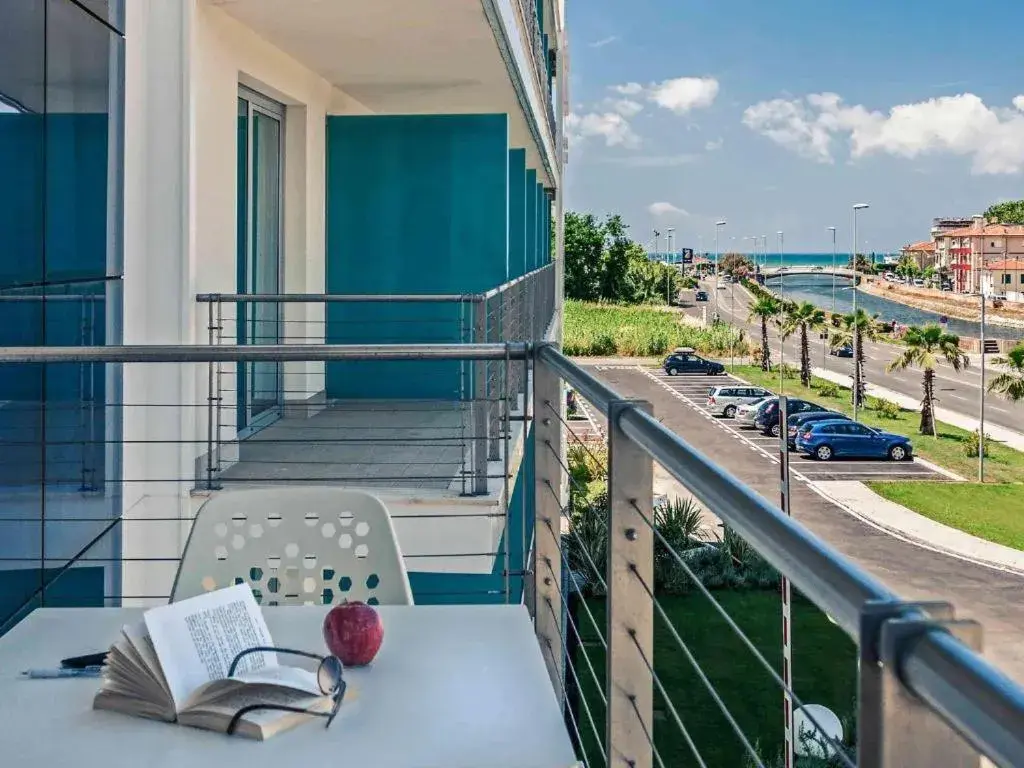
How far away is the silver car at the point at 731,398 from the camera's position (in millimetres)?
48188

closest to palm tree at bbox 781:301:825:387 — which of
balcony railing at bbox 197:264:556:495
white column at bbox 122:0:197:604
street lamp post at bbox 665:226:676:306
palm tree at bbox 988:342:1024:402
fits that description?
palm tree at bbox 988:342:1024:402

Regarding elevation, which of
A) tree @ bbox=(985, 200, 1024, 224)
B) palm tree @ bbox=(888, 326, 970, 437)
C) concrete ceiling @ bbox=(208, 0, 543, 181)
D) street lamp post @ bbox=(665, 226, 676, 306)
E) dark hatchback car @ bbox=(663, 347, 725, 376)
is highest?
tree @ bbox=(985, 200, 1024, 224)

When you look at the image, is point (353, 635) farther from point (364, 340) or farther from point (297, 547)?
point (364, 340)

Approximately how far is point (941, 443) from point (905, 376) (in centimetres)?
3011

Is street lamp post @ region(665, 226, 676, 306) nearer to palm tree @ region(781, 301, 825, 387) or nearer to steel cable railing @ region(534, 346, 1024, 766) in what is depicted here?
palm tree @ region(781, 301, 825, 387)

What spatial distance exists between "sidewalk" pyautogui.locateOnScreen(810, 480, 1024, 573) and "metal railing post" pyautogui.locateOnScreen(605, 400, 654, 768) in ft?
103

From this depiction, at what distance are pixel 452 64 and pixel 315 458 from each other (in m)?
2.72

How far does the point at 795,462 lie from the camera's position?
149 ft

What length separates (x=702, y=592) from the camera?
1.82 meters

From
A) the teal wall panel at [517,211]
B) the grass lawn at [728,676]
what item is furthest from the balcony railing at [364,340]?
the grass lawn at [728,676]

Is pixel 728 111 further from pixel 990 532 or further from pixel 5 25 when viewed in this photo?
pixel 5 25

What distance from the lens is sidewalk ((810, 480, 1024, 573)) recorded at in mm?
31848

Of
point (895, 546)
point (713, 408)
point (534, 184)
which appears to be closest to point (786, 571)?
point (534, 184)

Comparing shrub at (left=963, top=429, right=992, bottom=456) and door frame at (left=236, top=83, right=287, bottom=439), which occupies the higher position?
door frame at (left=236, top=83, right=287, bottom=439)
